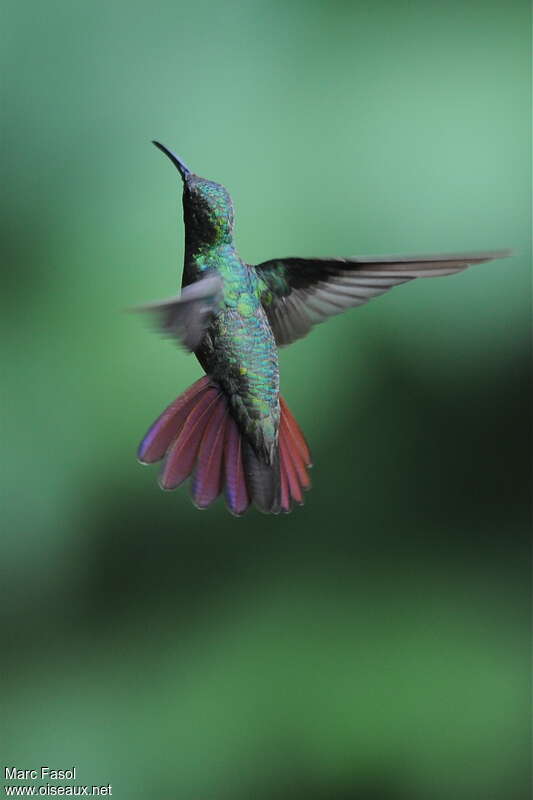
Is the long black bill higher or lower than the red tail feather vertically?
higher

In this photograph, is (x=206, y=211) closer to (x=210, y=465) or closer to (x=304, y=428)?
(x=210, y=465)

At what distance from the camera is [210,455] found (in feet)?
2.20

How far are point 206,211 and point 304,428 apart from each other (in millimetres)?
908

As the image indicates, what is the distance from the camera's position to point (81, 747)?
4.88ft

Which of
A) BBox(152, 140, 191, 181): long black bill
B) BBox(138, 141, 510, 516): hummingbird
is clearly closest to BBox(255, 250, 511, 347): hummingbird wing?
BBox(138, 141, 510, 516): hummingbird

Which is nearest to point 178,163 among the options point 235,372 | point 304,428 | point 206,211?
point 206,211

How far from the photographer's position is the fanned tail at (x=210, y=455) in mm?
652

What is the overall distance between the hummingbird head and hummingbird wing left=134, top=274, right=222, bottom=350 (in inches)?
3.3

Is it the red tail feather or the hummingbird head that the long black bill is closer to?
the hummingbird head

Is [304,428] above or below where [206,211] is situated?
below

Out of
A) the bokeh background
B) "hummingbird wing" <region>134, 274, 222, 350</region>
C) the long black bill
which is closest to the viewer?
"hummingbird wing" <region>134, 274, 222, 350</region>

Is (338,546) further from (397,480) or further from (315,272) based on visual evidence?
(315,272)

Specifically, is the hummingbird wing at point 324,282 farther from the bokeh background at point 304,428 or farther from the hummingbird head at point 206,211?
the bokeh background at point 304,428

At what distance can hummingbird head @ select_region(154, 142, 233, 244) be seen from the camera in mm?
670
